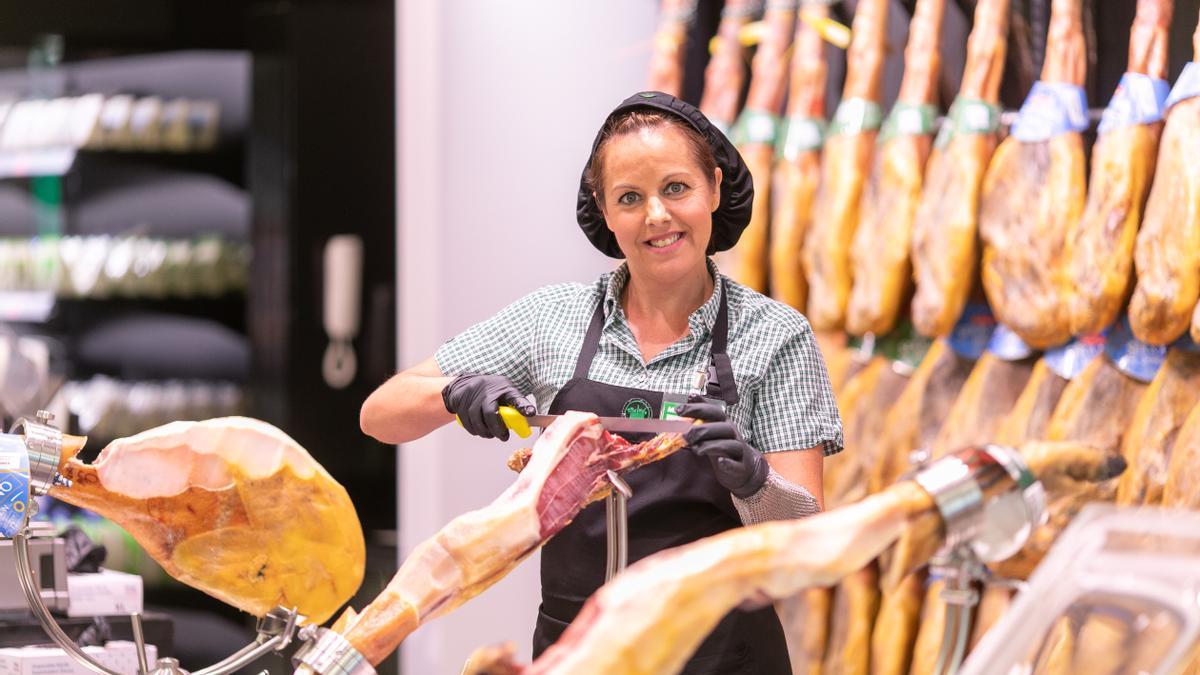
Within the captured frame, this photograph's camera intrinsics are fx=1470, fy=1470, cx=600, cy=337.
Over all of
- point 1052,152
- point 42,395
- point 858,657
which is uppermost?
point 1052,152

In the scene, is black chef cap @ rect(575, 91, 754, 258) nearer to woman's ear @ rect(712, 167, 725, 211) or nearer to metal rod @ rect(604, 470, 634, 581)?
woman's ear @ rect(712, 167, 725, 211)

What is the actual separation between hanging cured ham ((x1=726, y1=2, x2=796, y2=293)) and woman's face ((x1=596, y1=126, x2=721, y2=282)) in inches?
53.0

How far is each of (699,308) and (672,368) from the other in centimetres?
11

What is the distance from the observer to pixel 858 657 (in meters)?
3.33

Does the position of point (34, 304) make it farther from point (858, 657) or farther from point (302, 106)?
point (858, 657)

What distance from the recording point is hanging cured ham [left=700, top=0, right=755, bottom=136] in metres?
3.76

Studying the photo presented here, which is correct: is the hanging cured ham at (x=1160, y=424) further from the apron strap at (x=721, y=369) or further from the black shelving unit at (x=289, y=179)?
the black shelving unit at (x=289, y=179)

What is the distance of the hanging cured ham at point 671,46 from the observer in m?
3.83

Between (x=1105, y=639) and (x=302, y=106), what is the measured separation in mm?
5628

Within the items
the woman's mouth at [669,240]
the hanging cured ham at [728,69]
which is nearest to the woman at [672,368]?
the woman's mouth at [669,240]

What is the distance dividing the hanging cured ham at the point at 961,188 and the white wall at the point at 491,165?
106 cm

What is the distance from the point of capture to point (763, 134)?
11.9ft

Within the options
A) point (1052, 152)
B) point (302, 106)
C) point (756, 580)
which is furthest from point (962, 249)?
point (302, 106)

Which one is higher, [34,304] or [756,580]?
[756,580]
